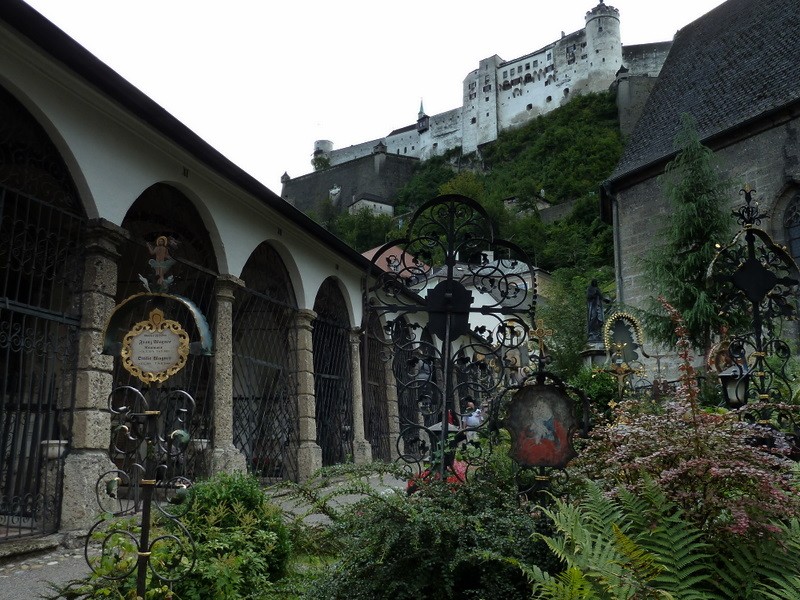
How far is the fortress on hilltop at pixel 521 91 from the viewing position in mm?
72438

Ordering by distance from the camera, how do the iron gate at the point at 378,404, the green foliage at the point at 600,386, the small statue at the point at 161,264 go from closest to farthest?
the small statue at the point at 161,264, the green foliage at the point at 600,386, the iron gate at the point at 378,404

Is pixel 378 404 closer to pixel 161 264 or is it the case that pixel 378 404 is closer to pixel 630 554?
pixel 161 264

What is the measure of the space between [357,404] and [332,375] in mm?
902

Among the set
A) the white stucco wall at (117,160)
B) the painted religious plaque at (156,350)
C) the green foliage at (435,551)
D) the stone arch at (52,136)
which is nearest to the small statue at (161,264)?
the painted religious plaque at (156,350)

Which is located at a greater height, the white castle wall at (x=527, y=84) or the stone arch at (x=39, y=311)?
the white castle wall at (x=527, y=84)

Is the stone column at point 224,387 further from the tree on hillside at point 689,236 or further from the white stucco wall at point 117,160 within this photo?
the tree on hillside at point 689,236

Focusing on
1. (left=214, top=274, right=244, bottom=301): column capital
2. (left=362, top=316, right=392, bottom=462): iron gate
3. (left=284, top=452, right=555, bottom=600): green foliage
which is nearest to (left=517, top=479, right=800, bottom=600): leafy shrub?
(left=284, top=452, right=555, bottom=600): green foliage

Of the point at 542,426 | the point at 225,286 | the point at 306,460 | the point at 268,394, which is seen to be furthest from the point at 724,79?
the point at 542,426

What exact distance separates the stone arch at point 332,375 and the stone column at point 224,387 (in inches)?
155

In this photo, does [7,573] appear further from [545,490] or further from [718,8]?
[718,8]

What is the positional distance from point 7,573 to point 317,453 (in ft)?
23.9

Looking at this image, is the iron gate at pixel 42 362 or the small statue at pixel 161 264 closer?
the small statue at pixel 161 264

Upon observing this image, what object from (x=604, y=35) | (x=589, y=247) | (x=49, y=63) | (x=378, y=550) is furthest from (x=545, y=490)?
(x=604, y=35)

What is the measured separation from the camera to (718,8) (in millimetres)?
25000
